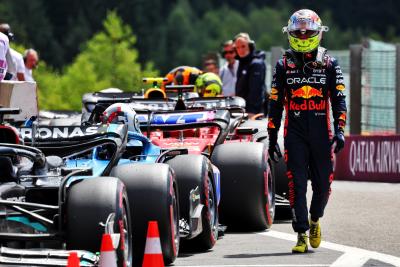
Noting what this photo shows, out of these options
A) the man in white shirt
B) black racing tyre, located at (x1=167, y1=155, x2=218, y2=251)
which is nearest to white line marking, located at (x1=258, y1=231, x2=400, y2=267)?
black racing tyre, located at (x1=167, y1=155, x2=218, y2=251)

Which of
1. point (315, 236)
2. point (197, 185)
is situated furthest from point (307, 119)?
point (197, 185)

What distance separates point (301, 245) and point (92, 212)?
9.79 feet

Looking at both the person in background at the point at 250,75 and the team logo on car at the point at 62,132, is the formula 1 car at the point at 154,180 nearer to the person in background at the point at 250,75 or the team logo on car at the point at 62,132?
the team logo on car at the point at 62,132

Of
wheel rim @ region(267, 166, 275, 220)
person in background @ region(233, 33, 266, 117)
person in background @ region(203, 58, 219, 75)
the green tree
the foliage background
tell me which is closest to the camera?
wheel rim @ region(267, 166, 275, 220)

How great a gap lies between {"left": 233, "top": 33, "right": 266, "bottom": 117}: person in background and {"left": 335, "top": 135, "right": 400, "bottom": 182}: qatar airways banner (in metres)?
1.86

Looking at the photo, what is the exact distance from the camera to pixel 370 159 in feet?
78.1

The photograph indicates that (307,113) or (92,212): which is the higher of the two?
(307,113)

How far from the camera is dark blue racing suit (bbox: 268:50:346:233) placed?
1385cm

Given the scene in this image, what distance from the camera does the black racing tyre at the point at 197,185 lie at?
13.5 metres

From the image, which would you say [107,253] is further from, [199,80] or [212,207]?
[199,80]

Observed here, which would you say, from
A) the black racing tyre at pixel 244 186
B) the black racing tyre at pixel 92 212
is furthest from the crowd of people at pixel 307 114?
the black racing tyre at pixel 92 212

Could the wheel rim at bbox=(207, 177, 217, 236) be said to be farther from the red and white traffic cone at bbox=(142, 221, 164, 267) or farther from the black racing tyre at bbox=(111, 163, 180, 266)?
the red and white traffic cone at bbox=(142, 221, 164, 267)

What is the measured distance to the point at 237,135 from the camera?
57.2ft

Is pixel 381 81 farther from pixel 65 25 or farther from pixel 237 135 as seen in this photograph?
pixel 65 25
